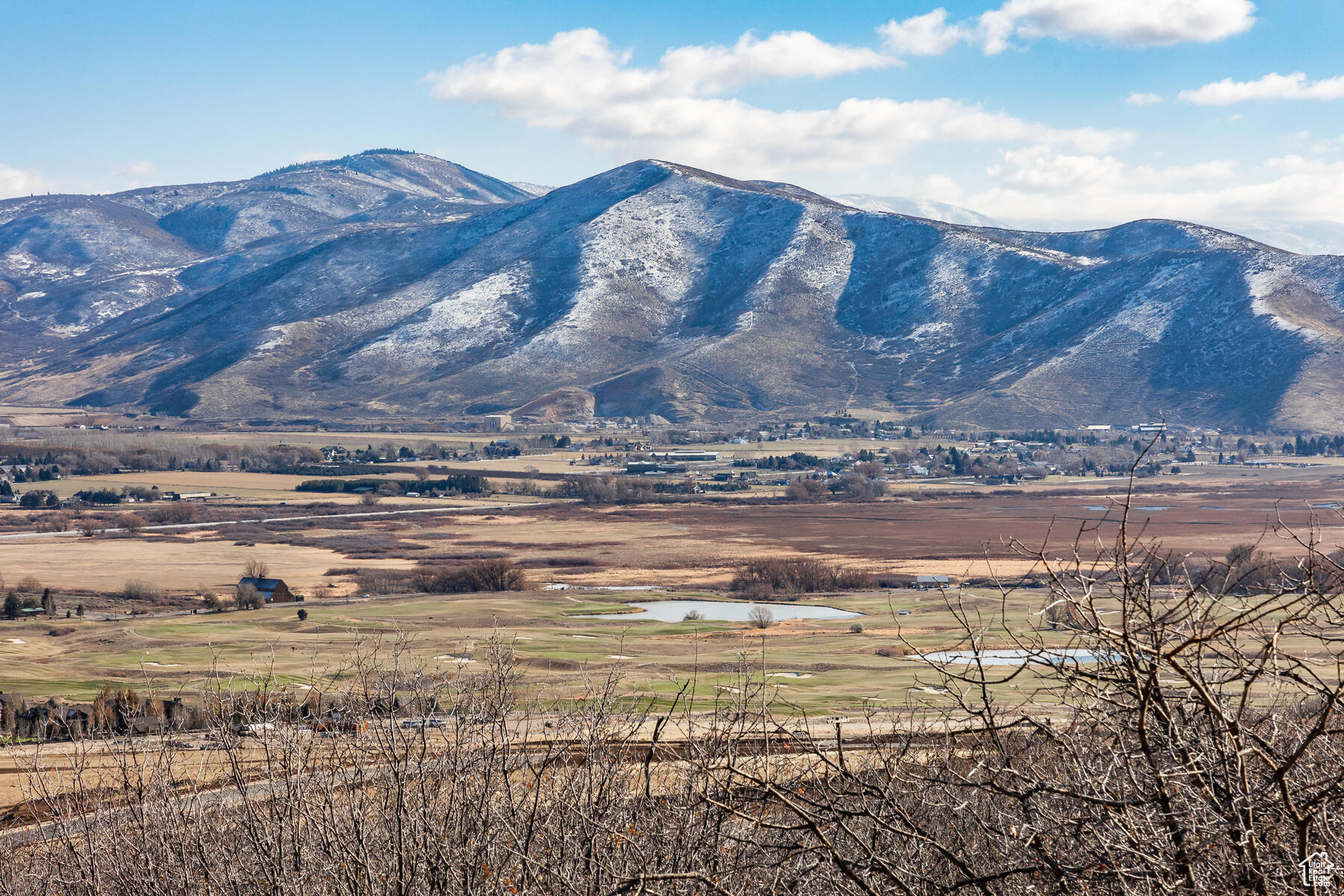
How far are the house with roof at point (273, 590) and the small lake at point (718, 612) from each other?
16449 mm

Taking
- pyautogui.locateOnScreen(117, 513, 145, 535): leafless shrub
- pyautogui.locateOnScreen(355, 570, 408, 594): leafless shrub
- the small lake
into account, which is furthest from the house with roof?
pyautogui.locateOnScreen(117, 513, 145, 535): leafless shrub

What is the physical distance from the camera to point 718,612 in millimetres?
63031

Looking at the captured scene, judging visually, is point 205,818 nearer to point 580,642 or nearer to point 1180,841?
point 1180,841

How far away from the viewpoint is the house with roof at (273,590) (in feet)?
210

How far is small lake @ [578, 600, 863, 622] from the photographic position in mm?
59875

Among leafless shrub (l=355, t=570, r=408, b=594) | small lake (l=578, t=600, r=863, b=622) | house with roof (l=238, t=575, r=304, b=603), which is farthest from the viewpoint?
leafless shrub (l=355, t=570, r=408, b=594)

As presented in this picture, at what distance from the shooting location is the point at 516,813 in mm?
12070

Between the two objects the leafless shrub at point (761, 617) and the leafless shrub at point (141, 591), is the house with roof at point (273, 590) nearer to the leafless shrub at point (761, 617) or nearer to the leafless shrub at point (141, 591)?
the leafless shrub at point (141, 591)

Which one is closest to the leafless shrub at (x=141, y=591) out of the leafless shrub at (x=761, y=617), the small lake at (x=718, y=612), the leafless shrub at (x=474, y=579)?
the leafless shrub at (x=474, y=579)

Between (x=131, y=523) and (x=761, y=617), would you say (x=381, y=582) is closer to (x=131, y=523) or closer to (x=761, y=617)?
(x=761, y=617)

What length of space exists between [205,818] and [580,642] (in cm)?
3288

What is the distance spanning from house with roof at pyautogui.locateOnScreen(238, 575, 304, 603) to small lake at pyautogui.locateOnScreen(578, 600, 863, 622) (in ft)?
54.0

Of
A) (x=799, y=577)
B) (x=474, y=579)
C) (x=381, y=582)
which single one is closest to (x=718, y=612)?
(x=799, y=577)

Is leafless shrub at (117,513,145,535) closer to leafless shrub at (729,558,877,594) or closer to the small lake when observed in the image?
the small lake
